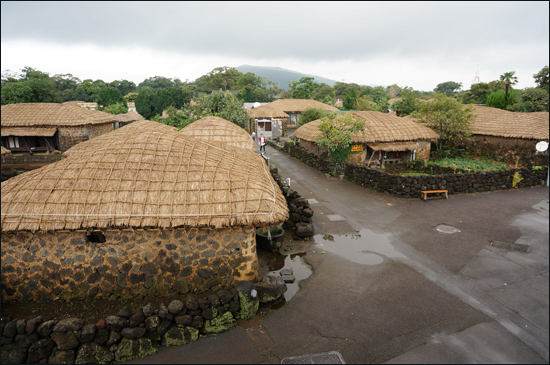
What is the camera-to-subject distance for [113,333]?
19.5 ft

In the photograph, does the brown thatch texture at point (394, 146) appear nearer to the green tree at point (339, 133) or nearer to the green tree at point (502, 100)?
the green tree at point (339, 133)

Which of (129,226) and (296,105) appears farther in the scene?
(296,105)

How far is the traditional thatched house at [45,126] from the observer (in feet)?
81.1

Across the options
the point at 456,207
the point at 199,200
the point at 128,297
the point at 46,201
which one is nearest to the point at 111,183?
the point at 46,201

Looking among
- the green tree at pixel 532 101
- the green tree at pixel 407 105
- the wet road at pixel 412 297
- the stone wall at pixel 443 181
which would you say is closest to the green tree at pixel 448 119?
the stone wall at pixel 443 181

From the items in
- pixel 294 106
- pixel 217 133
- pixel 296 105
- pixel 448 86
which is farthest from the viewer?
pixel 448 86

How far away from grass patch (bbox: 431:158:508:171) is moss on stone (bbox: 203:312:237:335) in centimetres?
1669

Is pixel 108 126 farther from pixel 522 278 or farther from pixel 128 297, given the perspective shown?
pixel 522 278

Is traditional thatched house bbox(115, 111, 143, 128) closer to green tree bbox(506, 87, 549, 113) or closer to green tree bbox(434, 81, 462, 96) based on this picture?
green tree bbox(506, 87, 549, 113)

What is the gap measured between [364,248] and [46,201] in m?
8.99

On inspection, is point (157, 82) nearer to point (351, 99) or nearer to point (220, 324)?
point (351, 99)

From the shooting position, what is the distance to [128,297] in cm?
731

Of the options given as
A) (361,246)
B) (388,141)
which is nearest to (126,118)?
(388,141)

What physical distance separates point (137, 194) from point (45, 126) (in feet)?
79.9
